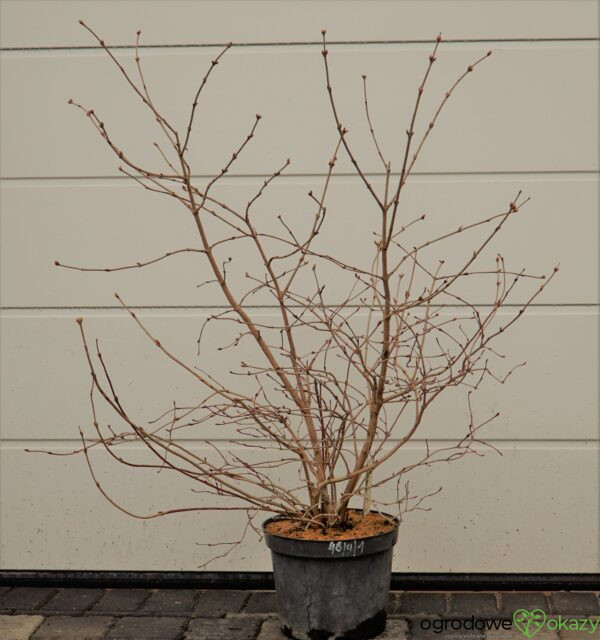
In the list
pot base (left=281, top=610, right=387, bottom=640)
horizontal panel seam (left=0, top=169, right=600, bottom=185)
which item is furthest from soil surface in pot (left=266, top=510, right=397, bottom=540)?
horizontal panel seam (left=0, top=169, right=600, bottom=185)

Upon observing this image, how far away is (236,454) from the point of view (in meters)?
3.46

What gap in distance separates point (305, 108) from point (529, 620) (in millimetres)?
1919

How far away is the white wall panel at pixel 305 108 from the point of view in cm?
333

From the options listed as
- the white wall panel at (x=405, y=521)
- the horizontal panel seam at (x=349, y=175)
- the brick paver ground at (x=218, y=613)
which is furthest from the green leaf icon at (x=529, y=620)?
the horizontal panel seam at (x=349, y=175)

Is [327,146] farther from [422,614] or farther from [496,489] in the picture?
[422,614]

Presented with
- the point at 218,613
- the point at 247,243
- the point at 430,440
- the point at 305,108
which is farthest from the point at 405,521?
the point at 305,108

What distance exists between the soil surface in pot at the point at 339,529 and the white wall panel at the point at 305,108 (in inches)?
48.9

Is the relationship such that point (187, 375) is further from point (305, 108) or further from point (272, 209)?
point (305, 108)

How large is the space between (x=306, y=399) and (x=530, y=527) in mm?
989

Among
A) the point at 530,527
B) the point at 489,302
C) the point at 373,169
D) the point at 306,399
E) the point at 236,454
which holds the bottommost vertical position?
the point at 530,527

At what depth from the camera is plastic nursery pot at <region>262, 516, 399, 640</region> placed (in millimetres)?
2818

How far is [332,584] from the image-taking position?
9.33 ft

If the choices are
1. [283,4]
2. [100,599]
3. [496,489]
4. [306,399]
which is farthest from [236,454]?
[283,4]

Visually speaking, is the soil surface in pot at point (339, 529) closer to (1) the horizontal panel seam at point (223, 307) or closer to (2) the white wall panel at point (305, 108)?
(1) the horizontal panel seam at point (223, 307)
